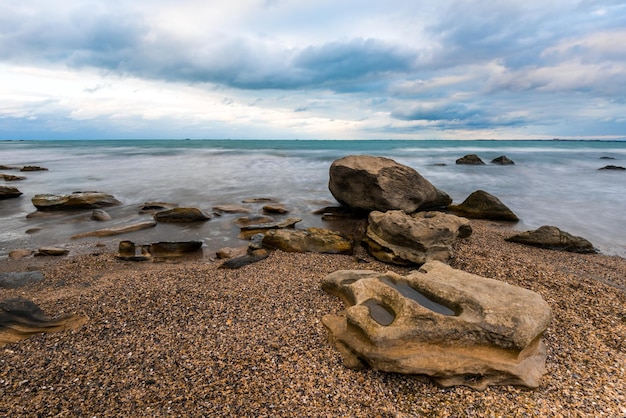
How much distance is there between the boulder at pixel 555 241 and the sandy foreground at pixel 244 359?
2.30m

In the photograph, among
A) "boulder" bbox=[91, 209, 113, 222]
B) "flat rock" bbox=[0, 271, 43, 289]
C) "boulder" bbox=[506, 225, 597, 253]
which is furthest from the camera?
"boulder" bbox=[91, 209, 113, 222]

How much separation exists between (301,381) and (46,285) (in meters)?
5.45

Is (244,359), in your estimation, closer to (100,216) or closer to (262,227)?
(262,227)

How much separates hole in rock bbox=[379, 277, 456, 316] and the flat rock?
20.8 feet

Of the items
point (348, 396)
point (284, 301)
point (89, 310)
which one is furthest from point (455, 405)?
point (89, 310)

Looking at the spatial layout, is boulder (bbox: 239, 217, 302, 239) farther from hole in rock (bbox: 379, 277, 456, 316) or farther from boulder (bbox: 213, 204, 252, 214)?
hole in rock (bbox: 379, 277, 456, 316)

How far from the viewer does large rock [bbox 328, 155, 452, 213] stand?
11039mm

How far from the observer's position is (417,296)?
186 inches

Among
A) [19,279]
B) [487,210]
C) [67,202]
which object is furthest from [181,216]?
[487,210]

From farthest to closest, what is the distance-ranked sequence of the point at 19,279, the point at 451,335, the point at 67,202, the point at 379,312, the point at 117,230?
the point at 67,202 < the point at 117,230 < the point at 19,279 < the point at 379,312 < the point at 451,335

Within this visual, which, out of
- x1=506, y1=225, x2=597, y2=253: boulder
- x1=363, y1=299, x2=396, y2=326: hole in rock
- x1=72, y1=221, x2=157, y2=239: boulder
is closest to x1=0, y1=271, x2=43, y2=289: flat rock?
x1=72, y1=221, x2=157, y2=239: boulder

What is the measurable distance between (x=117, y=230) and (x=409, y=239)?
8057 mm

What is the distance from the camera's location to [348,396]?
11.3ft

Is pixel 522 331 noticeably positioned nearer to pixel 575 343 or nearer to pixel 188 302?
pixel 575 343
